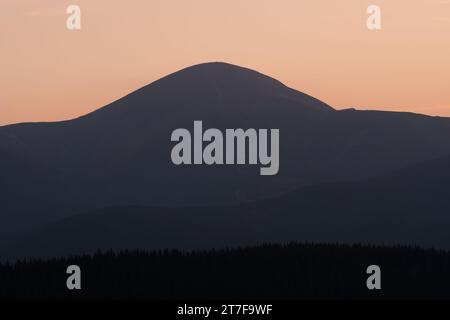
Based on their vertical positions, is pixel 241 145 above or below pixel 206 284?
above

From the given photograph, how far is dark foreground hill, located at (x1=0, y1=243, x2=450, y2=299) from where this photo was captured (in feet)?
136

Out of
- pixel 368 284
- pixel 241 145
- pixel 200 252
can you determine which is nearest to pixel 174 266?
pixel 200 252

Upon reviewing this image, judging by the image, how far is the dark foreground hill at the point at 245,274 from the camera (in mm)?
41438

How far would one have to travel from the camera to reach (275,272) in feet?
142

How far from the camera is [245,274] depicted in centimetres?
4347
